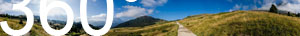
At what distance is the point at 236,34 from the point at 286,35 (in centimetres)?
1102

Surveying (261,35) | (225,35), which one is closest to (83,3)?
(225,35)

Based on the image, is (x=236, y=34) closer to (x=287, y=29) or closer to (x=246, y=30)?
(x=246, y=30)

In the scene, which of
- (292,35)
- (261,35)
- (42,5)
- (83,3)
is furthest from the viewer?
(261,35)

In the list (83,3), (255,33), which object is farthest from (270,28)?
(83,3)

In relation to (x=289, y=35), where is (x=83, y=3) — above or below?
above

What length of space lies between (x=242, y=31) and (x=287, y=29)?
10.4 metres

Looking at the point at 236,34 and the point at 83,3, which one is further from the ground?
the point at 83,3

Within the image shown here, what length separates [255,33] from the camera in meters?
64.2

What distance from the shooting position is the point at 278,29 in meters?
64.4

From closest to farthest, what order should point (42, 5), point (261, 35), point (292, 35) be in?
point (42, 5) < point (292, 35) < point (261, 35)

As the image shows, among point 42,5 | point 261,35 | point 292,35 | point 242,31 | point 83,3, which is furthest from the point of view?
point 242,31

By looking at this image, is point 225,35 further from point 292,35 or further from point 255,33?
point 292,35

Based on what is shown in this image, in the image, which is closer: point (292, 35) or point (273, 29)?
point (292, 35)

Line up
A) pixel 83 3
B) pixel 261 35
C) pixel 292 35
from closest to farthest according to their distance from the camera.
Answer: pixel 83 3 → pixel 292 35 → pixel 261 35
